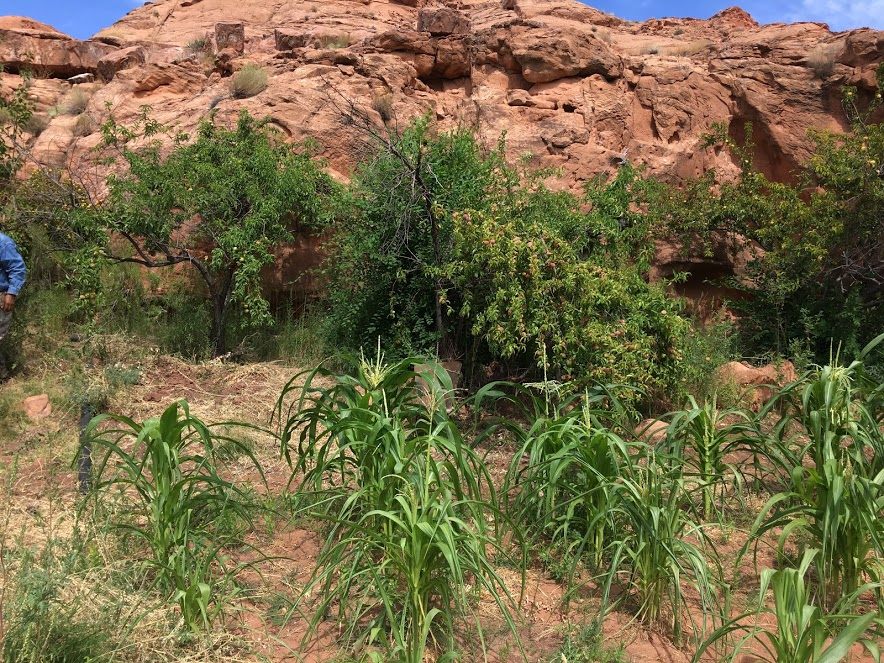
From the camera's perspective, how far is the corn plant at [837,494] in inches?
121

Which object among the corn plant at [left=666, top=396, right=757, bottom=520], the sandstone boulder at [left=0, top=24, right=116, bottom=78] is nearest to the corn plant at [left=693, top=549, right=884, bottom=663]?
the corn plant at [left=666, top=396, right=757, bottom=520]

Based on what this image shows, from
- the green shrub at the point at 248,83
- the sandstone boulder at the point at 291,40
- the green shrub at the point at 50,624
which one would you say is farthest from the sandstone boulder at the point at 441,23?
the green shrub at the point at 50,624

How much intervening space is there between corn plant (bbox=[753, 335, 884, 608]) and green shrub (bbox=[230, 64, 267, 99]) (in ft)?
28.7

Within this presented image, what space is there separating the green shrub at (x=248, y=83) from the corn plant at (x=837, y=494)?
8.74 m

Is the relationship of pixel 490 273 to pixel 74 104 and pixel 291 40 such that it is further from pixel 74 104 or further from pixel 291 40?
pixel 74 104

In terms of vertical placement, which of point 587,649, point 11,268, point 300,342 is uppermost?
point 11,268

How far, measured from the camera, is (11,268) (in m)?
6.53

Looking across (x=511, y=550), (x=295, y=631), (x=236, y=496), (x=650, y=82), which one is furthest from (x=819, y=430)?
(x=650, y=82)

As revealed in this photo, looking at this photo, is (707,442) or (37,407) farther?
(37,407)

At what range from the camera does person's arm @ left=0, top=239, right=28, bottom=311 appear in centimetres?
647

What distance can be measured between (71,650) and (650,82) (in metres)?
10.9

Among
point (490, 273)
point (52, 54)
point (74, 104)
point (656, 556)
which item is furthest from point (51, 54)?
point (656, 556)

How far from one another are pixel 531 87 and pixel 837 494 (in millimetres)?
9478

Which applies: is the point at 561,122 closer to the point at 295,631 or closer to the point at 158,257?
the point at 158,257
